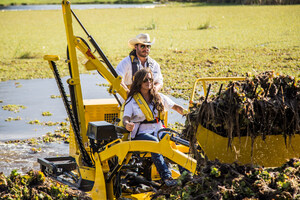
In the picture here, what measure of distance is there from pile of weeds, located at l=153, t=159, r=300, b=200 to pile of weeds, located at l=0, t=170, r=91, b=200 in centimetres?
141

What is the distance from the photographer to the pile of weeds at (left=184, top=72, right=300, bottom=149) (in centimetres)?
392

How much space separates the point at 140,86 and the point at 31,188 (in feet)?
5.23

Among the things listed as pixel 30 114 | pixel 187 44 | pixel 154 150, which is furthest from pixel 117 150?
pixel 187 44

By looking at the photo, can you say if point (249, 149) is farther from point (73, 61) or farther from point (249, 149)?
point (73, 61)

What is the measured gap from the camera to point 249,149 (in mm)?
4105

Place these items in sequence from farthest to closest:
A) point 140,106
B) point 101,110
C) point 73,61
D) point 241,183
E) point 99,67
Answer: point 101,110, point 99,67, point 73,61, point 140,106, point 241,183

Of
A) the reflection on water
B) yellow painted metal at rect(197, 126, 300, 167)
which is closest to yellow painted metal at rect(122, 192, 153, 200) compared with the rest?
yellow painted metal at rect(197, 126, 300, 167)

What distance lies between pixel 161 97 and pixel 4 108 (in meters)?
6.52

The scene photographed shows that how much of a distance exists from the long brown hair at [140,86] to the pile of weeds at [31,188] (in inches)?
49.4

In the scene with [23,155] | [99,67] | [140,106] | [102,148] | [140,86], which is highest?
[99,67]

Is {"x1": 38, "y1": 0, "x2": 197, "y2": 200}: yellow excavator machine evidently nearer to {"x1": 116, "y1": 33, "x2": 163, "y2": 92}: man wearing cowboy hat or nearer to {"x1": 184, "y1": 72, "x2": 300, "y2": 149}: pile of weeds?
{"x1": 116, "y1": 33, "x2": 163, "y2": 92}: man wearing cowboy hat

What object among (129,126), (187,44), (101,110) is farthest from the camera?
(187,44)

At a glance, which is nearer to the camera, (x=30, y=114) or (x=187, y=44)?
(x=30, y=114)

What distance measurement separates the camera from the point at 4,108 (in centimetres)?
1090
